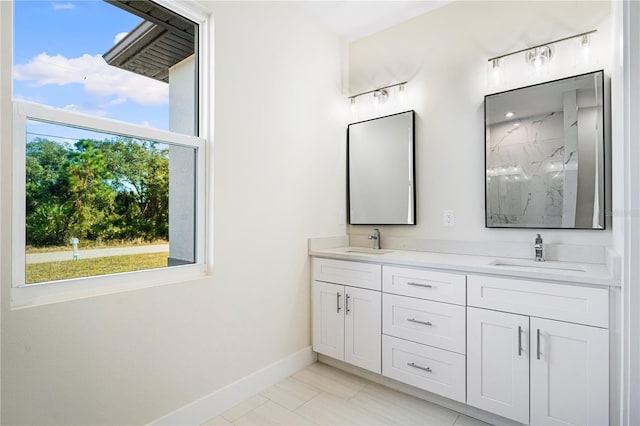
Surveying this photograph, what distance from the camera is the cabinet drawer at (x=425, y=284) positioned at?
1882 millimetres

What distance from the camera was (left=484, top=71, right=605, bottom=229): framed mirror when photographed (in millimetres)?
1855

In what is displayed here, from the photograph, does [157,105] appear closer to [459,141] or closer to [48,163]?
[48,163]

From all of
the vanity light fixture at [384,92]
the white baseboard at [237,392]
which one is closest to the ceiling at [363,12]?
the vanity light fixture at [384,92]

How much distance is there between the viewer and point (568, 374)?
154 cm

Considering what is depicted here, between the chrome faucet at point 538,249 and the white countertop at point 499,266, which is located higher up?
the chrome faucet at point 538,249

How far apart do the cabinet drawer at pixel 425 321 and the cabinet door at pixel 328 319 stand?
379mm

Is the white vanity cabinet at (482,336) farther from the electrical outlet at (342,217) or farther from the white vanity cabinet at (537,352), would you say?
the electrical outlet at (342,217)

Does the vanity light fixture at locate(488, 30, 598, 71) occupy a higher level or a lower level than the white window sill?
higher

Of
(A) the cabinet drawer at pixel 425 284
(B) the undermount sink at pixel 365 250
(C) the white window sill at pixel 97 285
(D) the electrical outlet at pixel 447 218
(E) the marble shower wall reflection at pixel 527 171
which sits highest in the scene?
(E) the marble shower wall reflection at pixel 527 171

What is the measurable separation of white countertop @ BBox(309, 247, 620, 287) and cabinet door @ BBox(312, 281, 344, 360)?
0.27 meters

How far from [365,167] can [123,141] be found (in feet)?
6.02

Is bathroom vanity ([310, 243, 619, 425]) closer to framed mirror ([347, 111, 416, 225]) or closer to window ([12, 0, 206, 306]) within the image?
framed mirror ([347, 111, 416, 225])

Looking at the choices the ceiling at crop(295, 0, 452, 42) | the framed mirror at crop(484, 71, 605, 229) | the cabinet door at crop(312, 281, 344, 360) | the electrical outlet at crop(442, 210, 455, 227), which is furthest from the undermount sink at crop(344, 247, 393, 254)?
the ceiling at crop(295, 0, 452, 42)

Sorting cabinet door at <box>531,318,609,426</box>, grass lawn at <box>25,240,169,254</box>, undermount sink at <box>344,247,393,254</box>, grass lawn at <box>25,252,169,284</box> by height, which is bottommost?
cabinet door at <box>531,318,609,426</box>
